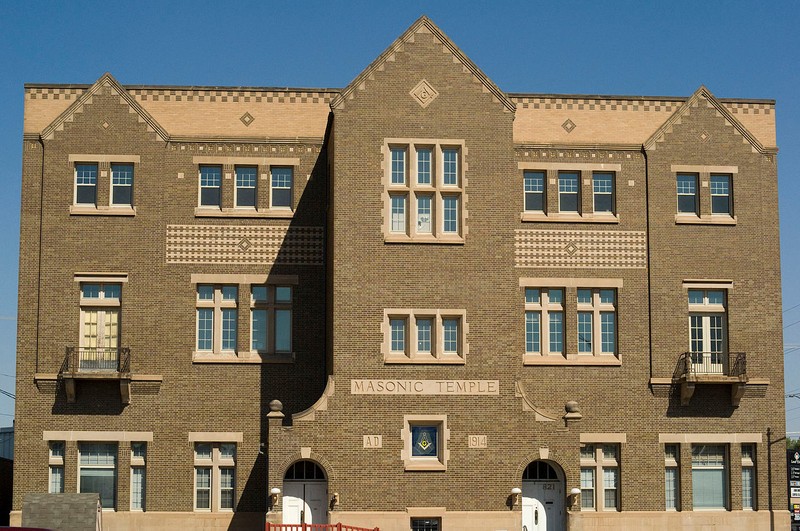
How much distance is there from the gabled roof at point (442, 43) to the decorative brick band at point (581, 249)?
4.46 metres

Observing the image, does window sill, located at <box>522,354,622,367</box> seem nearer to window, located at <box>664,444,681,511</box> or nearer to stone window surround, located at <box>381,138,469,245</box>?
window, located at <box>664,444,681,511</box>

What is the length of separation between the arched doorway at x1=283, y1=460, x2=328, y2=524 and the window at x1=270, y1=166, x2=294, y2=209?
26.8ft

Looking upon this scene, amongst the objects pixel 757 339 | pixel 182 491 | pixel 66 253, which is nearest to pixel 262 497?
pixel 182 491

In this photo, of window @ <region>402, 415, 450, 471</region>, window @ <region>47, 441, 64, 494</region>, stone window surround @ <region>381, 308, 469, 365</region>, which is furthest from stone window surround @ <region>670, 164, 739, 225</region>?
window @ <region>47, 441, 64, 494</region>

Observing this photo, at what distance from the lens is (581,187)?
1480 inches

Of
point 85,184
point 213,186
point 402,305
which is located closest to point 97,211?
point 85,184

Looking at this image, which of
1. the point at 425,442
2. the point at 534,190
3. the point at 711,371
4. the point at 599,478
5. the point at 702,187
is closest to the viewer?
the point at 425,442

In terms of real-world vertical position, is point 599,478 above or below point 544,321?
below

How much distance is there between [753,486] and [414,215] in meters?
13.5

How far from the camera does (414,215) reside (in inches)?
1348

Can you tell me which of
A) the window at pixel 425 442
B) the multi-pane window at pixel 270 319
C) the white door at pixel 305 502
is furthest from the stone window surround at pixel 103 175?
the window at pixel 425 442

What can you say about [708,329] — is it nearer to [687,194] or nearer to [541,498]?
[687,194]

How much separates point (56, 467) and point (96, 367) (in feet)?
10.3

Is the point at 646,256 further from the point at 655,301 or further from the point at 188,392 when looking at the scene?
the point at 188,392
